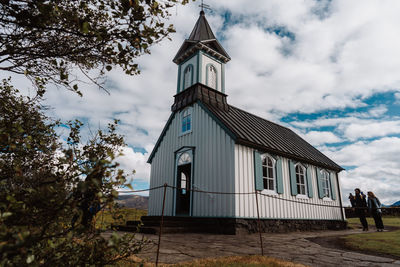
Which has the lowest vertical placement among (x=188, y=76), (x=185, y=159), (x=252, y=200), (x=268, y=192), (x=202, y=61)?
(x=252, y=200)

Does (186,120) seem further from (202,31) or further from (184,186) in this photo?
(202,31)

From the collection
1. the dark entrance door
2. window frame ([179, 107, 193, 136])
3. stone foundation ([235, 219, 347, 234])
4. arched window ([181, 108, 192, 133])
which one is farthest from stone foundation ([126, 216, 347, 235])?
arched window ([181, 108, 192, 133])

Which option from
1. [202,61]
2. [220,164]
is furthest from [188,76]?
[220,164]

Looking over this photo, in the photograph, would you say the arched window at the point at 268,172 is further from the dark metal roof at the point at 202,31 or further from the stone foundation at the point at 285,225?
the dark metal roof at the point at 202,31

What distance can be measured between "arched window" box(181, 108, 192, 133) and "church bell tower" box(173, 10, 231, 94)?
1.48 meters

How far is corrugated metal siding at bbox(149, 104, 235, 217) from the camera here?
938 cm

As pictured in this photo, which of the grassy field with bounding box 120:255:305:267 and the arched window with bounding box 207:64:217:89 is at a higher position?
the arched window with bounding box 207:64:217:89

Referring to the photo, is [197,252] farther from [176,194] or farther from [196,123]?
[196,123]

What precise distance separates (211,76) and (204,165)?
17.8 ft

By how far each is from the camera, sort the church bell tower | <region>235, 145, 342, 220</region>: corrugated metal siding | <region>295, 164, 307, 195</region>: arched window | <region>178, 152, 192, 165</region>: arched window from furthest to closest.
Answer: the church bell tower
<region>295, 164, 307, 195</region>: arched window
<region>178, 152, 192, 165</region>: arched window
<region>235, 145, 342, 220</region>: corrugated metal siding

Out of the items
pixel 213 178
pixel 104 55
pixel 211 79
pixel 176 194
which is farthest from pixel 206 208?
pixel 104 55

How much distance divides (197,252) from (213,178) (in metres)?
4.96

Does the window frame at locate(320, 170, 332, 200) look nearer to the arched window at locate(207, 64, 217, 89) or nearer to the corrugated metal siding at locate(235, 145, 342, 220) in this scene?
the corrugated metal siding at locate(235, 145, 342, 220)

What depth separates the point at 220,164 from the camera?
9781 millimetres
